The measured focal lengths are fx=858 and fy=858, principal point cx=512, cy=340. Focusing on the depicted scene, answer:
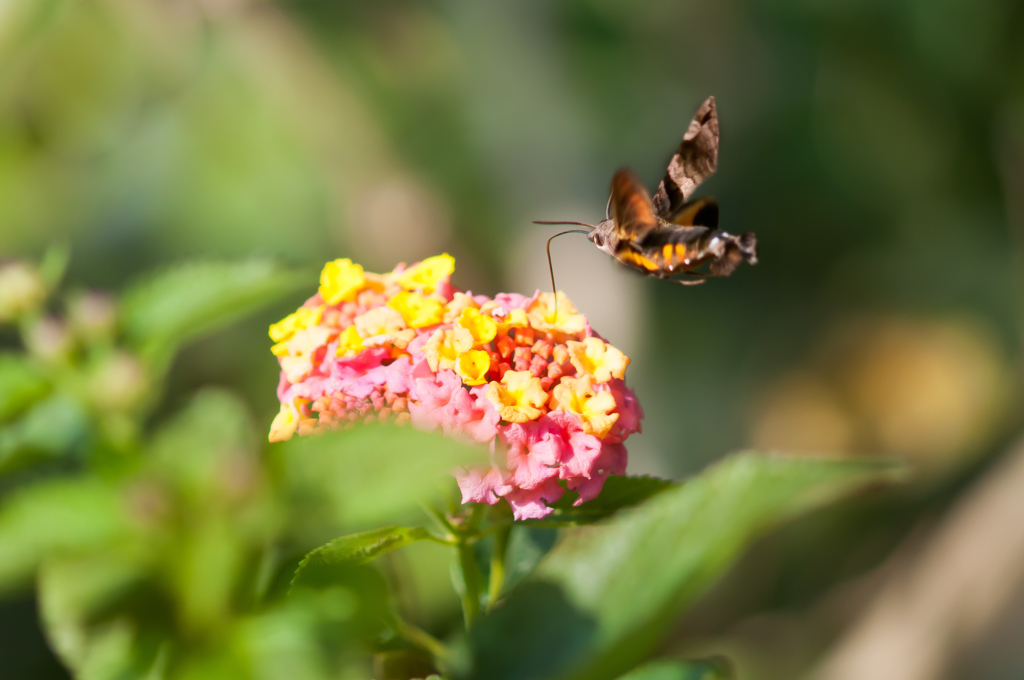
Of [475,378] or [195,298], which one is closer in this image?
[475,378]

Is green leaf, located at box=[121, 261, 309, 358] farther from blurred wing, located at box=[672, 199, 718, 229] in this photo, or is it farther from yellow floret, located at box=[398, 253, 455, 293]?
blurred wing, located at box=[672, 199, 718, 229]

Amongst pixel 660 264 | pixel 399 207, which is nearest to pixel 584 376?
pixel 660 264

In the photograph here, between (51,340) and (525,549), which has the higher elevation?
(51,340)

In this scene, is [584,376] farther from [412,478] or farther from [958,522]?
[958,522]

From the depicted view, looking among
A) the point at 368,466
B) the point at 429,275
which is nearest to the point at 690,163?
the point at 429,275

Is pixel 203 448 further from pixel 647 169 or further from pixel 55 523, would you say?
pixel 647 169

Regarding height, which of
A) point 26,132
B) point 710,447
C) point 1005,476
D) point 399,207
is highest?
point 26,132
